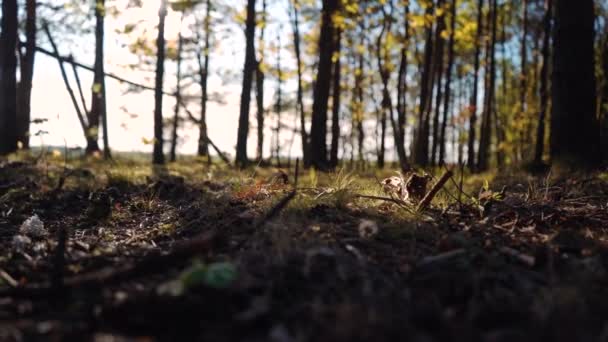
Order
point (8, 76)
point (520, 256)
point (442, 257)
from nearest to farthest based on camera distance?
point (442, 257) < point (520, 256) < point (8, 76)

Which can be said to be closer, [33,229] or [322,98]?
[33,229]

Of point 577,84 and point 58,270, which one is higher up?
point 577,84

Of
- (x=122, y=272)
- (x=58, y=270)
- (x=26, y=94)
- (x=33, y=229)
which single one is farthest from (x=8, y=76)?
(x=122, y=272)

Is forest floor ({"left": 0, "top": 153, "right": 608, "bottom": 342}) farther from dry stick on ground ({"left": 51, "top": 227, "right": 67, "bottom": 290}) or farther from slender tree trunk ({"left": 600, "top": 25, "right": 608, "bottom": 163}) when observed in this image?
slender tree trunk ({"left": 600, "top": 25, "right": 608, "bottom": 163})

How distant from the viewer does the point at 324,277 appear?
5.96 feet

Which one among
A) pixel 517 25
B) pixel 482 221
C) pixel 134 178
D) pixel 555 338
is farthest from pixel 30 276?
pixel 517 25

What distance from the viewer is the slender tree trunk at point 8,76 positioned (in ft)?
30.5

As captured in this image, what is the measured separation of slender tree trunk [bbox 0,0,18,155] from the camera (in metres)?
9.30

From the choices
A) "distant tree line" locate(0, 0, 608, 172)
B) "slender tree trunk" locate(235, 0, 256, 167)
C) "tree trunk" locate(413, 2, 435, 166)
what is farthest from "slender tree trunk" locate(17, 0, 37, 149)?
"tree trunk" locate(413, 2, 435, 166)

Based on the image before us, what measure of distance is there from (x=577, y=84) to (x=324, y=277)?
18.1 ft

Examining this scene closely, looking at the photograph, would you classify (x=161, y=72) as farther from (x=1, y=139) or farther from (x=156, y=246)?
(x=156, y=246)

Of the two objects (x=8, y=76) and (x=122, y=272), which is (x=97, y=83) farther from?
(x=122, y=272)

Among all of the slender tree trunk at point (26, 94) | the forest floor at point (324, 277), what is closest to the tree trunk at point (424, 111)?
the forest floor at point (324, 277)

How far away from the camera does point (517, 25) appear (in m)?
21.8
